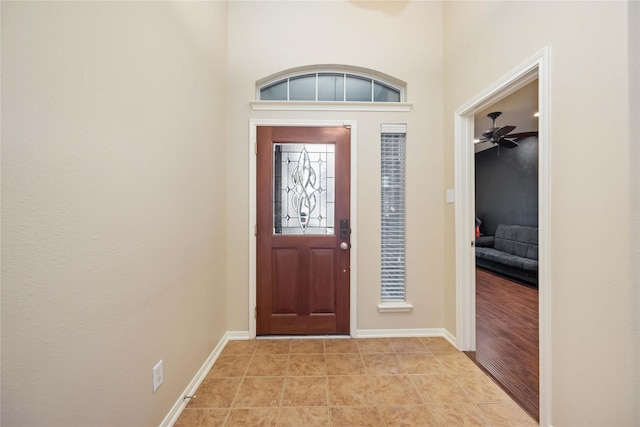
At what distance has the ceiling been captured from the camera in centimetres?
338

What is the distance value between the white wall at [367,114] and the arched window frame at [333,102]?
6cm

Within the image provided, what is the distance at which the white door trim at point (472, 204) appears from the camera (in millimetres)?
1345

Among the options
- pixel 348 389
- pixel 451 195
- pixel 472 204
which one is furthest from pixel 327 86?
pixel 348 389

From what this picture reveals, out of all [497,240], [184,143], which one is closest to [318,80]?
[184,143]

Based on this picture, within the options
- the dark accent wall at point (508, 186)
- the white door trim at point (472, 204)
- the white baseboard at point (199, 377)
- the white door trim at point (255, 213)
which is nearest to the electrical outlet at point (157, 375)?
the white baseboard at point (199, 377)

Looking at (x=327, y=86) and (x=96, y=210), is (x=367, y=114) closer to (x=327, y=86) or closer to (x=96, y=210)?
(x=327, y=86)

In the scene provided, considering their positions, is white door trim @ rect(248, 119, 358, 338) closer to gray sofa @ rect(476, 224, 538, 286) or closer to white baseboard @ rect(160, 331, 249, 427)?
white baseboard @ rect(160, 331, 249, 427)

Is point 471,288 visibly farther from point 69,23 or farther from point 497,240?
point 497,240

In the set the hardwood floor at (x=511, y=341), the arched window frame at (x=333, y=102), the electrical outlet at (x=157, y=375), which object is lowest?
the hardwood floor at (x=511, y=341)

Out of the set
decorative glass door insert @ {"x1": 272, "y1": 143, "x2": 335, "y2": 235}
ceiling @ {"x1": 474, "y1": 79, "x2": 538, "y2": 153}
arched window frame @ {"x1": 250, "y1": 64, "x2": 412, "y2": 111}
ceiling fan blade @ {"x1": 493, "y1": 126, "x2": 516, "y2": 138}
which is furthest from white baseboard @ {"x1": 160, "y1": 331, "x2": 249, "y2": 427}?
ceiling fan blade @ {"x1": 493, "y1": 126, "x2": 516, "y2": 138}

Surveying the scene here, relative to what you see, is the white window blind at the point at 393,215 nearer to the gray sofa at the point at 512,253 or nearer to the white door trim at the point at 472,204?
the white door trim at the point at 472,204

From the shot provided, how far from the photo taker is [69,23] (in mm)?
876

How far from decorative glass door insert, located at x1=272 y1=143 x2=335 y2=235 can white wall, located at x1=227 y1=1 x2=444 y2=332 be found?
280mm

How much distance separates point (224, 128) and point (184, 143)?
0.81 m
